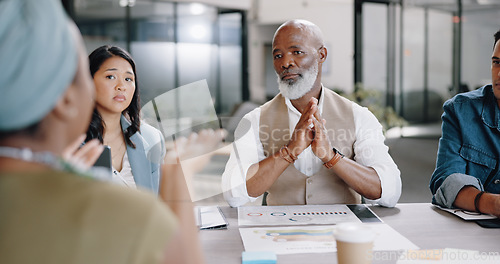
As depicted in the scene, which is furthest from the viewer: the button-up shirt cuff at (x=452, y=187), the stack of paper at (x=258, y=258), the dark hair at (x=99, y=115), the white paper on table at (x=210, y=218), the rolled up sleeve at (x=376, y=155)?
the dark hair at (x=99, y=115)

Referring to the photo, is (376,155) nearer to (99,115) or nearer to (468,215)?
(468,215)

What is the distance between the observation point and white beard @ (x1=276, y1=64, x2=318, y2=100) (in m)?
2.51

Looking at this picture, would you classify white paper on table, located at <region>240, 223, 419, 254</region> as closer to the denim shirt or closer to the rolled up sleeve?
the rolled up sleeve

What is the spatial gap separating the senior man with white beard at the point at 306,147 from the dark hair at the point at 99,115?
509 millimetres

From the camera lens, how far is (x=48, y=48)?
0.65 metres

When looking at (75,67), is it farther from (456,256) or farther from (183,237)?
(456,256)

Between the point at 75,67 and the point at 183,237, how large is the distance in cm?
29

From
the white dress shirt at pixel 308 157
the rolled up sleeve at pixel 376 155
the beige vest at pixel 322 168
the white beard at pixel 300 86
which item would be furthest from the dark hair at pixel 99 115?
the rolled up sleeve at pixel 376 155

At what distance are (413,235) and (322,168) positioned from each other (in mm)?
801

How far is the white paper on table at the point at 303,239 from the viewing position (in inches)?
58.6

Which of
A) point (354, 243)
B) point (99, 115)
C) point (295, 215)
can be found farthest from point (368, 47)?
point (354, 243)

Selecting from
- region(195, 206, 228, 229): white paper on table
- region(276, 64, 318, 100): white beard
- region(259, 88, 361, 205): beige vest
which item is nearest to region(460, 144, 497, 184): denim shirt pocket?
region(259, 88, 361, 205): beige vest

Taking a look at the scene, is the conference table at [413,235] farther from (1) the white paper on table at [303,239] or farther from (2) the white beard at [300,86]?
(2) the white beard at [300,86]

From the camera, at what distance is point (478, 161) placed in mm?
2184
